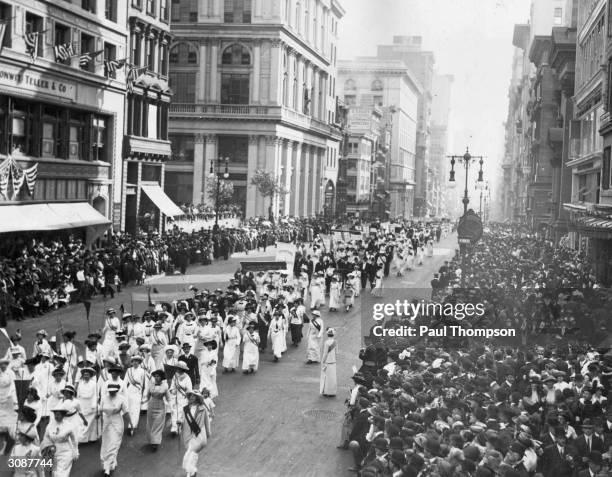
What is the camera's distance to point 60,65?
124ft

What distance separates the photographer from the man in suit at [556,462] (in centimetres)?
1036

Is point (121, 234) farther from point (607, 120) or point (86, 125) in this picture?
point (607, 120)

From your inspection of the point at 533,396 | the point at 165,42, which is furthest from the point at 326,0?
the point at 533,396

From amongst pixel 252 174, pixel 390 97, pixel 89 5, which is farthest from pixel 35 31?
pixel 390 97

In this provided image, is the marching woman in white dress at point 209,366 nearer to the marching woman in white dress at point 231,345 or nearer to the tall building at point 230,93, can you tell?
the marching woman in white dress at point 231,345

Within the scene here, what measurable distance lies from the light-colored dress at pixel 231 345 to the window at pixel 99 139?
24655 millimetres

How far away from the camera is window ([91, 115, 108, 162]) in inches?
1681

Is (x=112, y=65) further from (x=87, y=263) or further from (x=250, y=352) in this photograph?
(x=250, y=352)

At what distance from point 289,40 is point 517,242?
1403 inches

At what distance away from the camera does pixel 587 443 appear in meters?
10.9

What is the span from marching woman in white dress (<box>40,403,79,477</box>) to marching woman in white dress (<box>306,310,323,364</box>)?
9839 millimetres

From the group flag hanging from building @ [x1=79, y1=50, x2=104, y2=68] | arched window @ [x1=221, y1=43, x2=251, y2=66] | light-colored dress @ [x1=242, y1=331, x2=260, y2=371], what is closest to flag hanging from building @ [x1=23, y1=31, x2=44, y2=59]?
flag hanging from building @ [x1=79, y1=50, x2=104, y2=68]

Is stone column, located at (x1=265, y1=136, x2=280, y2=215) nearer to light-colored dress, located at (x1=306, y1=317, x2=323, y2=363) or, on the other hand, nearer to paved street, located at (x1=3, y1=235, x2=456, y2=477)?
paved street, located at (x1=3, y1=235, x2=456, y2=477)

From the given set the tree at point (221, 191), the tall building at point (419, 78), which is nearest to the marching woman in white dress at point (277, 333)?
the tree at point (221, 191)
